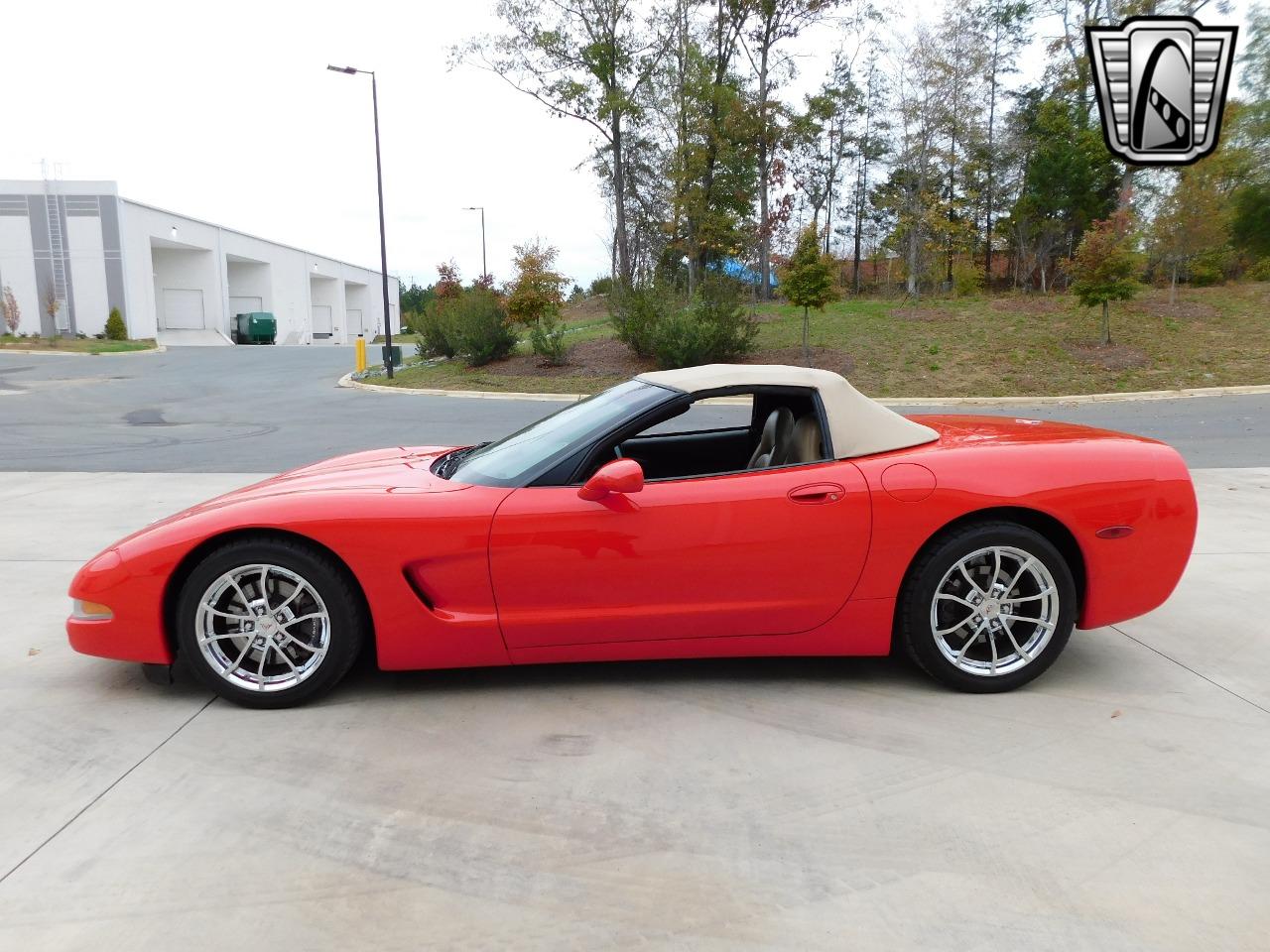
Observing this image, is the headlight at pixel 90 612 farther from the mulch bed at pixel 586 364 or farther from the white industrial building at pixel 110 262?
the white industrial building at pixel 110 262

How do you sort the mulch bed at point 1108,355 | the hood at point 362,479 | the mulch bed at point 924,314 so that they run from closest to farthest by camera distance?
1. the hood at point 362,479
2. the mulch bed at point 1108,355
3. the mulch bed at point 924,314

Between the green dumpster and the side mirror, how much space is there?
55.5 metres

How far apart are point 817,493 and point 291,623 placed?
198 cm

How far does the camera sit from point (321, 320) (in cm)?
7162

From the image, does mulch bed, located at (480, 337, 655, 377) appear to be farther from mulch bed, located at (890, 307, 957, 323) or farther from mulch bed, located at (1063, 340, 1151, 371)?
mulch bed, located at (1063, 340, 1151, 371)

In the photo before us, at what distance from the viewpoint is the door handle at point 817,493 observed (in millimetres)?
3336

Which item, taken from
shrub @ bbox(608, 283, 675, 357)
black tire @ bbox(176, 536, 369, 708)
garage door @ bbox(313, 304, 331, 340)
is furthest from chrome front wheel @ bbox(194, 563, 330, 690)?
garage door @ bbox(313, 304, 331, 340)

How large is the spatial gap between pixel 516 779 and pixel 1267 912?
198 cm

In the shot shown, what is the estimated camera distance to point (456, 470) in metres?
3.77

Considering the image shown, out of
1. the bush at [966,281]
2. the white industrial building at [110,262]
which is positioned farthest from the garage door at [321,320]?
the bush at [966,281]

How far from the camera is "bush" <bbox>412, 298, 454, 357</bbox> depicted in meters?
26.2

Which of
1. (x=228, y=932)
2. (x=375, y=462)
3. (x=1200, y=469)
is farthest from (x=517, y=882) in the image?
(x=1200, y=469)

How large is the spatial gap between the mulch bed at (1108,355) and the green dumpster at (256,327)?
46.1m

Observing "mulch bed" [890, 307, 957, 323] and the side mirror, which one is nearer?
the side mirror
